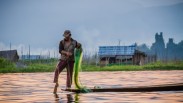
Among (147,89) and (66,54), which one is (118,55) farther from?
(147,89)

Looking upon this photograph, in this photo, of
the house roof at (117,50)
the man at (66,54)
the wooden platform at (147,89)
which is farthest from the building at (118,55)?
the wooden platform at (147,89)

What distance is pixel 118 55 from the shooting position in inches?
1730

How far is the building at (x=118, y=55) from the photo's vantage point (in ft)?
143

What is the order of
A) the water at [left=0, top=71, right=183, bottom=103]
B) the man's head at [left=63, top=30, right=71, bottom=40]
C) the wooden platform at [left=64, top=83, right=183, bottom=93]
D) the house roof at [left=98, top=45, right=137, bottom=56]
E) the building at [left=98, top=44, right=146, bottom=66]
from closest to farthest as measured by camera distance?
the water at [left=0, top=71, right=183, bottom=103] < the wooden platform at [left=64, top=83, right=183, bottom=93] < the man's head at [left=63, top=30, right=71, bottom=40] < the building at [left=98, top=44, right=146, bottom=66] < the house roof at [left=98, top=45, right=137, bottom=56]

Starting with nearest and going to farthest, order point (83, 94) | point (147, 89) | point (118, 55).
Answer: point (83, 94) → point (147, 89) → point (118, 55)

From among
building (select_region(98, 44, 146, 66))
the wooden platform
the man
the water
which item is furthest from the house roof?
the wooden platform

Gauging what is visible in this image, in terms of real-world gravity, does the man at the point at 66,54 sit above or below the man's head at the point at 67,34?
below

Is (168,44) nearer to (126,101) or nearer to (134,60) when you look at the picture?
(134,60)

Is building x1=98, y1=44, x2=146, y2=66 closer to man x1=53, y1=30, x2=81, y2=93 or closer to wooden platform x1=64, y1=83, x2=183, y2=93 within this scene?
man x1=53, y1=30, x2=81, y2=93

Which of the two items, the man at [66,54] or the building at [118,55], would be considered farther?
the building at [118,55]

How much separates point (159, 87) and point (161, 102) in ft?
7.31

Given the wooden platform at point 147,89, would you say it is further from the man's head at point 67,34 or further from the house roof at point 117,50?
the house roof at point 117,50


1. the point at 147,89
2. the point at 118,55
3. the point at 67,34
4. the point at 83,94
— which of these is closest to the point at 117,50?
the point at 118,55

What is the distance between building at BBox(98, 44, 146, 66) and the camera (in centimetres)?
4362
